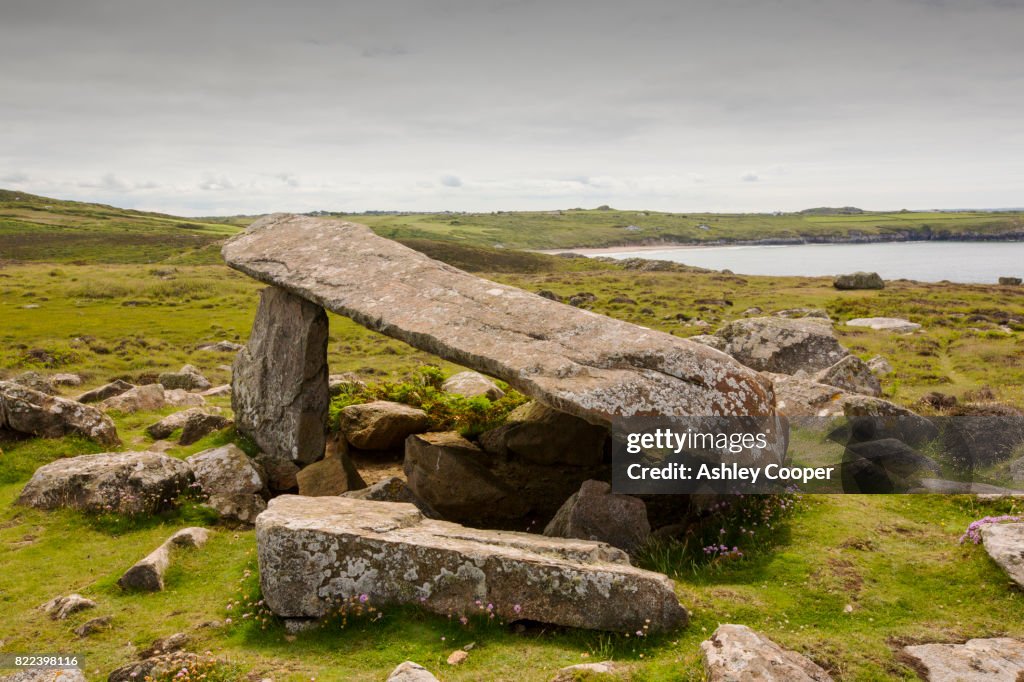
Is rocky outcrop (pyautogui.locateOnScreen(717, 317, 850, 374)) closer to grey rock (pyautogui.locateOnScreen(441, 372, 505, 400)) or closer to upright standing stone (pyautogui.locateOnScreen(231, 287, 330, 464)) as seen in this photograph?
grey rock (pyautogui.locateOnScreen(441, 372, 505, 400))

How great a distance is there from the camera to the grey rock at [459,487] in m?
15.8

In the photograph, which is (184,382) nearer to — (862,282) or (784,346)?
(784,346)

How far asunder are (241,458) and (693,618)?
11.0 meters

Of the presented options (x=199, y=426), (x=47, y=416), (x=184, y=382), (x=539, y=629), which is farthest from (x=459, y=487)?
(x=184, y=382)

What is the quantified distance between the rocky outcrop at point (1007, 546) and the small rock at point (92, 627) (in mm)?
12698

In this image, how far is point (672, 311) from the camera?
193 feet

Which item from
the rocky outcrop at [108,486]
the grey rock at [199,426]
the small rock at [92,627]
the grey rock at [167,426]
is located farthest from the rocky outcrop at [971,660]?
the grey rock at [167,426]

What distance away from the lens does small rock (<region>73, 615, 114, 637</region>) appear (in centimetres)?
1021

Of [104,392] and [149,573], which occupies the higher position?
[104,392]

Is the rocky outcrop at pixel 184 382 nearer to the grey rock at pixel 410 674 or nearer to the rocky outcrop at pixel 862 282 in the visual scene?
the grey rock at pixel 410 674

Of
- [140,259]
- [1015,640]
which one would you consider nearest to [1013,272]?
[1015,640]

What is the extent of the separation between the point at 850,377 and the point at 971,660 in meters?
14.1

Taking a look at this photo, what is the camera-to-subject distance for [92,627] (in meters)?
10.3

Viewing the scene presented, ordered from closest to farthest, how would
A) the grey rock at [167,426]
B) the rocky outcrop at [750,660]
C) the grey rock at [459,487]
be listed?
the rocky outcrop at [750,660] < the grey rock at [459,487] < the grey rock at [167,426]
